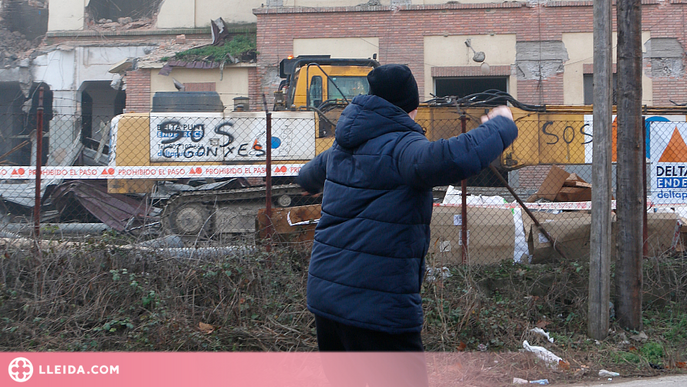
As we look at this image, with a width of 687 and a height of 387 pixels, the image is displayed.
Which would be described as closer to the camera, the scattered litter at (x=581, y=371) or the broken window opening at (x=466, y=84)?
the scattered litter at (x=581, y=371)

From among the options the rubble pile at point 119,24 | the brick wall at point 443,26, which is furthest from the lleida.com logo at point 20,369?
the rubble pile at point 119,24

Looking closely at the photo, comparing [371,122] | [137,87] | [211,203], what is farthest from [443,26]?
[371,122]

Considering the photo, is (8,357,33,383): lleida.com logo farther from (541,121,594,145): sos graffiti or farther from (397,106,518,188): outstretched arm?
(541,121,594,145): sos graffiti

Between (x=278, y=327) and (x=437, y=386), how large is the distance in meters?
1.45

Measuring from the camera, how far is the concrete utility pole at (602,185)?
4.76 metres

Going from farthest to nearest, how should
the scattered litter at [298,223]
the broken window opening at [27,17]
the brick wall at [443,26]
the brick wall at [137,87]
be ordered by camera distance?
the broken window opening at [27,17]
the brick wall at [137,87]
the brick wall at [443,26]
the scattered litter at [298,223]

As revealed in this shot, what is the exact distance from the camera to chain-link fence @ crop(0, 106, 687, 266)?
5914 mm

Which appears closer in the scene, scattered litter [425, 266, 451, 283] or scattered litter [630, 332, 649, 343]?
scattered litter [630, 332, 649, 343]

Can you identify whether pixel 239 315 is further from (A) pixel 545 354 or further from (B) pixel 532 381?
(A) pixel 545 354

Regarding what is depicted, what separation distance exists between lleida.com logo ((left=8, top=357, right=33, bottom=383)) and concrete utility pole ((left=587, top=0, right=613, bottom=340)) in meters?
4.81

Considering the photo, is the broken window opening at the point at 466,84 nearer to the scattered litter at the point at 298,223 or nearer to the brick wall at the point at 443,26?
the brick wall at the point at 443,26

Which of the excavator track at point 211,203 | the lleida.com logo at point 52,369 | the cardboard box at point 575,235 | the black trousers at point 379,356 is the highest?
the excavator track at point 211,203

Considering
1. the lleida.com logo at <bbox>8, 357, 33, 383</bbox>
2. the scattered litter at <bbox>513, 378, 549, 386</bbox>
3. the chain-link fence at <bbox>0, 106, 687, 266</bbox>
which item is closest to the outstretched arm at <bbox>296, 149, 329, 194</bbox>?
the scattered litter at <bbox>513, 378, 549, 386</bbox>

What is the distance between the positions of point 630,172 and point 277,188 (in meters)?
5.33
